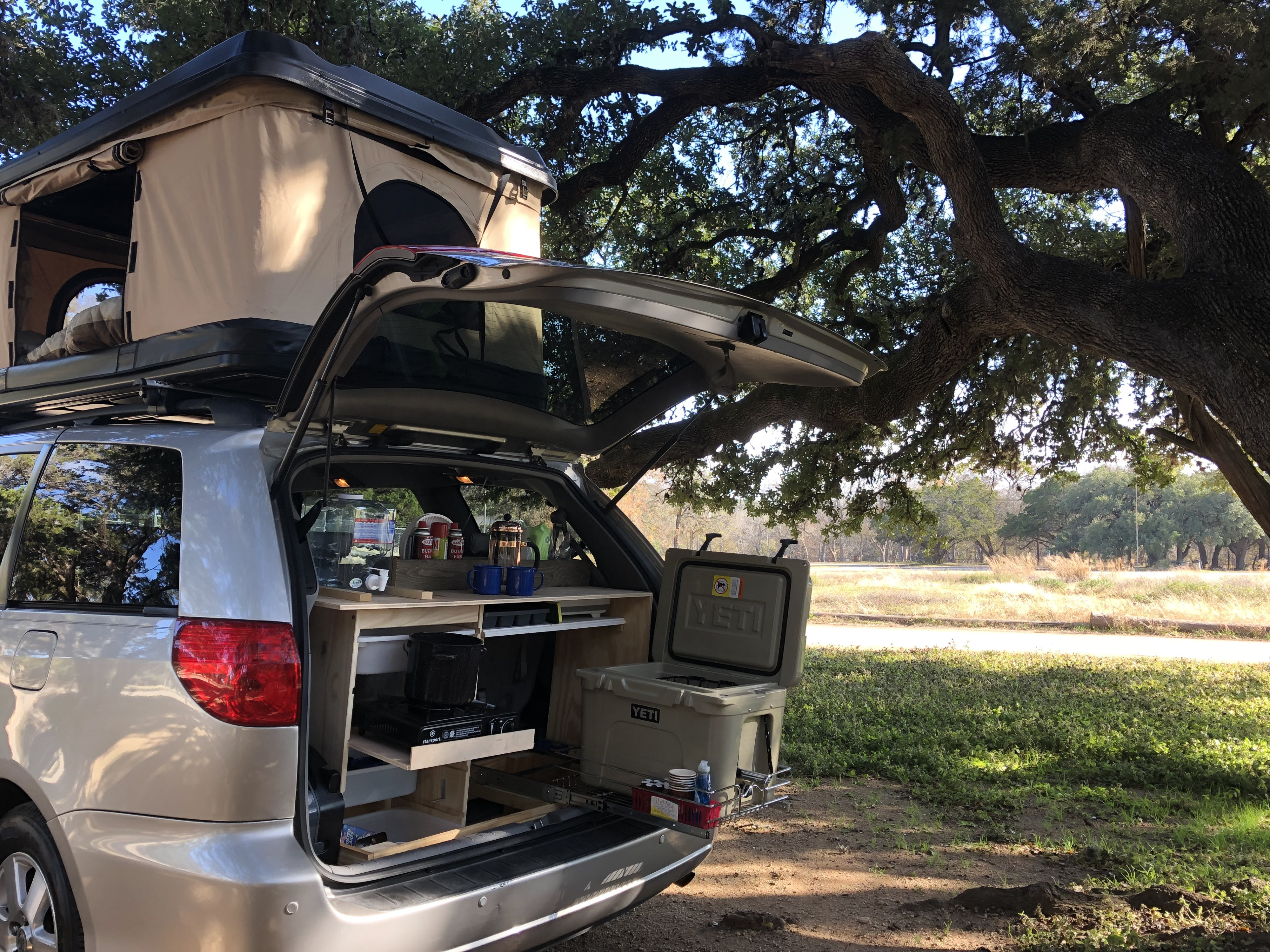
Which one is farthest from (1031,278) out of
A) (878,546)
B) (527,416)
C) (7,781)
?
(878,546)

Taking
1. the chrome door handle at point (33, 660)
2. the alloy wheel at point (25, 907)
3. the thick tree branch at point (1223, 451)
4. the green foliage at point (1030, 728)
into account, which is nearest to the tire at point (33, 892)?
the alloy wheel at point (25, 907)

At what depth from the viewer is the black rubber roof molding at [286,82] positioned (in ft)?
11.7

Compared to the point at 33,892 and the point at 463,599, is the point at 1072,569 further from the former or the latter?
the point at 33,892

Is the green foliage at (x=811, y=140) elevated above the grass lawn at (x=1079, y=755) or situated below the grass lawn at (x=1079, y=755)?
above

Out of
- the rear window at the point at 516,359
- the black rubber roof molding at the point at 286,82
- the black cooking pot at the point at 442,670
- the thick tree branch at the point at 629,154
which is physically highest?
the thick tree branch at the point at 629,154

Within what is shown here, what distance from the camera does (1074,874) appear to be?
4.62 metres

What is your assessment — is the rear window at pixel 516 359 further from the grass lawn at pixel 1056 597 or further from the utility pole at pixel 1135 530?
the utility pole at pixel 1135 530

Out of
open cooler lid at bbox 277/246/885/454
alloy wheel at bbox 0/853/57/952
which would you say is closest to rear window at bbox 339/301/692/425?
open cooler lid at bbox 277/246/885/454

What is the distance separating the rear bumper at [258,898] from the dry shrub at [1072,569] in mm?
31975

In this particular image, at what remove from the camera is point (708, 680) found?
3.88 metres

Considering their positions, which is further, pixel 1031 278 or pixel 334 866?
pixel 1031 278

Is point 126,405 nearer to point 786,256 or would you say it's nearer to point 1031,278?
point 1031,278

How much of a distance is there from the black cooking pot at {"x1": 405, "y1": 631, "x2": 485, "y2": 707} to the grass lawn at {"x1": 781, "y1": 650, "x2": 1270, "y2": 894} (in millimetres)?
3201

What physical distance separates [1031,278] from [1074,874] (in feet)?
12.7
